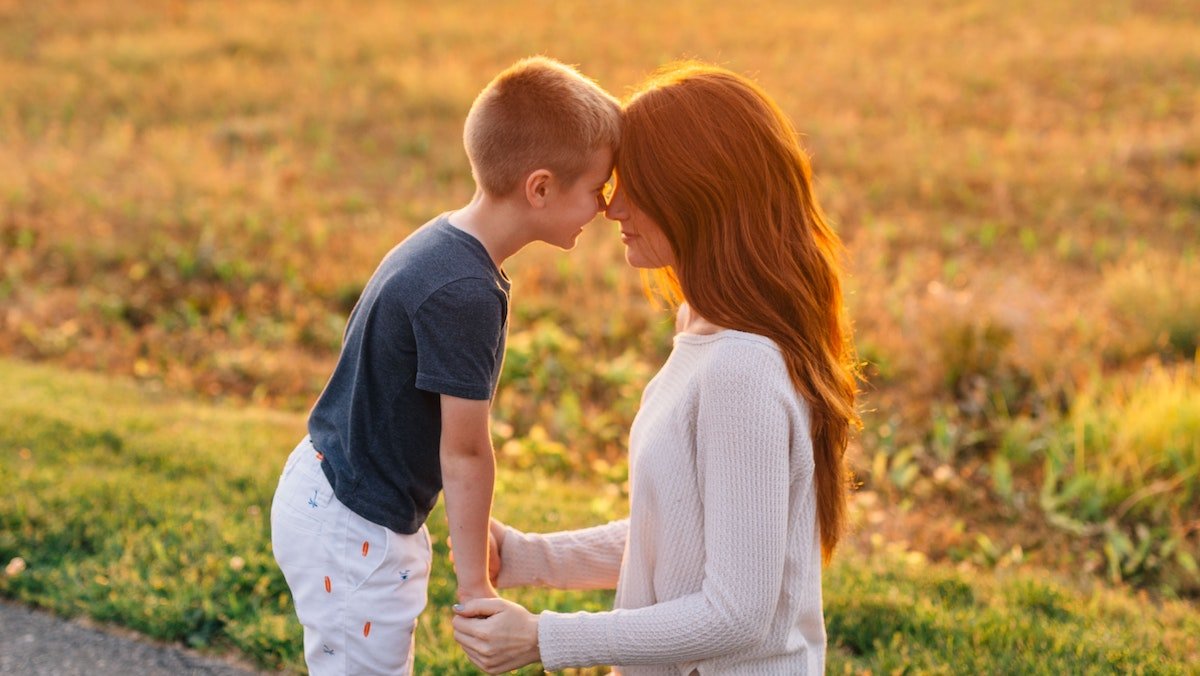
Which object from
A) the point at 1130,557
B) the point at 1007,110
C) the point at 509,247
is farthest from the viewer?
the point at 1007,110

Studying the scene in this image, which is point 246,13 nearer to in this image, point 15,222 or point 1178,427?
point 15,222

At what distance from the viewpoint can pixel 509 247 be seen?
2.43 m

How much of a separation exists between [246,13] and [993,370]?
20572mm

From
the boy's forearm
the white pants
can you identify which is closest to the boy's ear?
the boy's forearm

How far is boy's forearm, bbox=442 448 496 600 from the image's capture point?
2385mm

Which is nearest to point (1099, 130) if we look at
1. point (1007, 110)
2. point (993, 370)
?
point (1007, 110)

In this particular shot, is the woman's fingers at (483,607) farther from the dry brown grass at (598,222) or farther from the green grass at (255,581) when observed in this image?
the dry brown grass at (598,222)

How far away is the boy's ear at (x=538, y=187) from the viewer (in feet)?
7.66

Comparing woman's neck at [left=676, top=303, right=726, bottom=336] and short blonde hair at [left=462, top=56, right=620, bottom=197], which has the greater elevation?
short blonde hair at [left=462, top=56, right=620, bottom=197]

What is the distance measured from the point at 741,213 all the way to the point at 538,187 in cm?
44

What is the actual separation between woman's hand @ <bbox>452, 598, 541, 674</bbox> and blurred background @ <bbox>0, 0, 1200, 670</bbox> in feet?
3.69

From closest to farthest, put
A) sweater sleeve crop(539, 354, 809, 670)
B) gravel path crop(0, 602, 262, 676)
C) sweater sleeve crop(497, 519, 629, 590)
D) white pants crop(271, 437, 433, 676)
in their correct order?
sweater sleeve crop(539, 354, 809, 670), white pants crop(271, 437, 433, 676), sweater sleeve crop(497, 519, 629, 590), gravel path crop(0, 602, 262, 676)

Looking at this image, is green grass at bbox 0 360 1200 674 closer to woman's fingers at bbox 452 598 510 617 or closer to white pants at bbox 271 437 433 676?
white pants at bbox 271 437 433 676

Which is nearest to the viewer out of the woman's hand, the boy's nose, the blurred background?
the woman's hand
